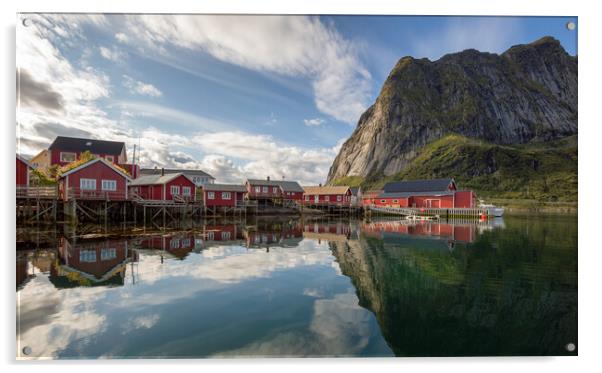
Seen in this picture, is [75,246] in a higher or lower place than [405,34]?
lower

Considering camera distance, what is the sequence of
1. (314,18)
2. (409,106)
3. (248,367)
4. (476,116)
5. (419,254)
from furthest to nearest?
(409,106), (476,116), (419,254), (314,18), (248,367)

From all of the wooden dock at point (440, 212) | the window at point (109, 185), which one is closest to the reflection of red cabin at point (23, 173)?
the window at point (109, 185)

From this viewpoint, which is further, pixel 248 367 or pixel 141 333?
pixel 141 333

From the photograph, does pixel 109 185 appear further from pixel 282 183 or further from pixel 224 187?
pixel 282 183

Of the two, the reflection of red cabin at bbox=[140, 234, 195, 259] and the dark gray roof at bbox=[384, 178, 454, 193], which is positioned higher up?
the dark gray roof at bbox=[384, 178, 454, 193]

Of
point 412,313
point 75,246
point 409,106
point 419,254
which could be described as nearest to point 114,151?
point 75,246

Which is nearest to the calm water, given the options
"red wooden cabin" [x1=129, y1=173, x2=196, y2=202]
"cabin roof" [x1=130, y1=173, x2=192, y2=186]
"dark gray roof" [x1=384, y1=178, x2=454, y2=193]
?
"red wooden cabin" [x1=129, y1=173, x2=196, y2=202]

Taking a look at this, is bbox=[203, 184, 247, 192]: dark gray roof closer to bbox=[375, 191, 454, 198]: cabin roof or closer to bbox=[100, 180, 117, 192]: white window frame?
bbox=[100, 180, 117, 192]: white window frame

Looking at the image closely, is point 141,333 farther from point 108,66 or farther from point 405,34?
point 405,34
